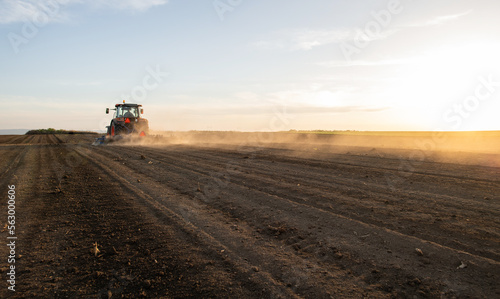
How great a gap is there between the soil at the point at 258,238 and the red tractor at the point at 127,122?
719 inches

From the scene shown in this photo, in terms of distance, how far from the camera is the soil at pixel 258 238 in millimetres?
3166

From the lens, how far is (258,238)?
4.48 metres

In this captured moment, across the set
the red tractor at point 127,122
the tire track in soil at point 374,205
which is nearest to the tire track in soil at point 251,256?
the tire track in soil at point 374,205

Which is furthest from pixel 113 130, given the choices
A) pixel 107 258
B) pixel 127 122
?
pixel 107 258

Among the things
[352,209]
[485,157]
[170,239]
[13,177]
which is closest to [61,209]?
[170,239]

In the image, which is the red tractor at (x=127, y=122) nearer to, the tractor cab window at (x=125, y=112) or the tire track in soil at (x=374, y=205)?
the tractor cab window at (x=125, y=112)

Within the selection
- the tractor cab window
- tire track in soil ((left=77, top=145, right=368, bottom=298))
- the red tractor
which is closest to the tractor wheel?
the red tractor

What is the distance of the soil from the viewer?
10.4 ft

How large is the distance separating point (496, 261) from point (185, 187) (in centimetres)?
672

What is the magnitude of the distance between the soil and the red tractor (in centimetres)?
1827

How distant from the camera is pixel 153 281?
3246 millimetres

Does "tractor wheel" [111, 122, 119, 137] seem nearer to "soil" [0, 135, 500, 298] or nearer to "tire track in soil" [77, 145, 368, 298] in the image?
"soil" [0, 135, 500, 298]

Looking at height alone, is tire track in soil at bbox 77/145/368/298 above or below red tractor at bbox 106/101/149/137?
below

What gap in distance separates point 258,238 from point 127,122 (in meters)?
25.0
